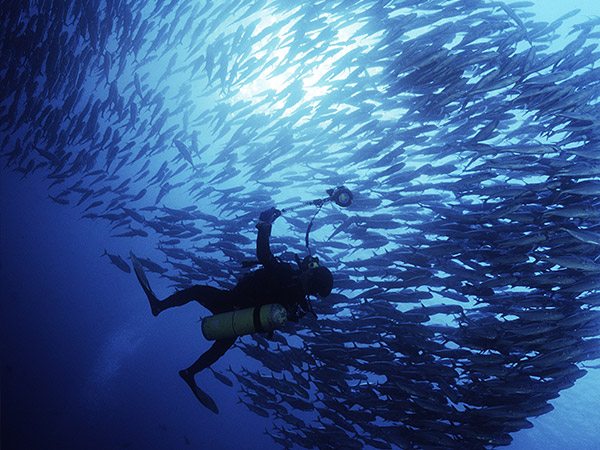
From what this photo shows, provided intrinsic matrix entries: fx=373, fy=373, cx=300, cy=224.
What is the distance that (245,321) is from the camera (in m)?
4.32

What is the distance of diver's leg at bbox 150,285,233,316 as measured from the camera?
194 inches

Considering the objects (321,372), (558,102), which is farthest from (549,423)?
(558,102)

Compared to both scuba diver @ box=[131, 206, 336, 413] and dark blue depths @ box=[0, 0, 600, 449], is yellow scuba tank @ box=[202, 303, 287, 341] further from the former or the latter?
dark blue depths @ box=[0, 0, 600, 449]

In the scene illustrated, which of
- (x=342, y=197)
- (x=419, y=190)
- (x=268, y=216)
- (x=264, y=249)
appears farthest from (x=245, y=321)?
(x=419, y=190)

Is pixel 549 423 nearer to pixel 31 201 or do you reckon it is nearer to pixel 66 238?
pixel 66 238

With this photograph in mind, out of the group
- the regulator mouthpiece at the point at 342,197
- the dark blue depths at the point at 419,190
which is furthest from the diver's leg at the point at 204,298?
the dark blue depths at the point at 419,190

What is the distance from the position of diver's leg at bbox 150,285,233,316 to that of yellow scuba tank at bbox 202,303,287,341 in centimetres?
37

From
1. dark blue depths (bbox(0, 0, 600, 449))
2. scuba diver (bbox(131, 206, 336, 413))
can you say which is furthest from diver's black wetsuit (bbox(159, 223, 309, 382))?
dark blue depths (bbox(0, 0, 600, 449))

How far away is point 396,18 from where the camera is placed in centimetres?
623

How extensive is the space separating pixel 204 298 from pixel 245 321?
0.94 metres

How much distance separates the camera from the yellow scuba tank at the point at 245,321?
4191 millimetres

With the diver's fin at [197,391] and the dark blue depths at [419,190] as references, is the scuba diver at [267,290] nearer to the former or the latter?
the diver's fin at [197,391]

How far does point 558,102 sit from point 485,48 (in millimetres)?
1391

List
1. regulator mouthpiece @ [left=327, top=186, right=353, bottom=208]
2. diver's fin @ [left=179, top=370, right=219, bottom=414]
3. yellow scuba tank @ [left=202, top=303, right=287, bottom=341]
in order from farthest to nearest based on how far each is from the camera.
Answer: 1. diver's fin @ [left=179, top=370, right=219, bottom=414]
2. regulator mouthpiece @ [left=327, top=186, right=353, bottom=208]
3. yellow scuba tank @ [left=202, top=303, right=287, bottom=341]
